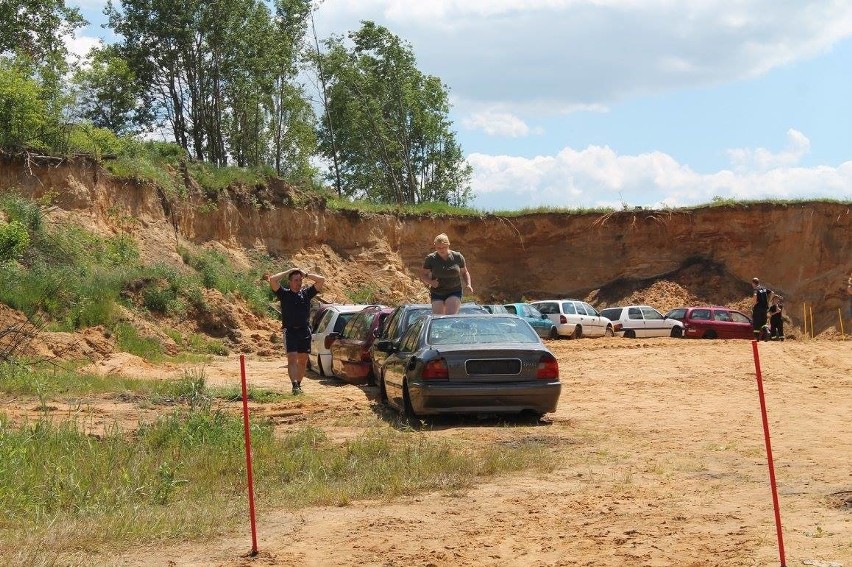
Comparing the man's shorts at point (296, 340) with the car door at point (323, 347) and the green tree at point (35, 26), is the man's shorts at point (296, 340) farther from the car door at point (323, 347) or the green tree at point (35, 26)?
the green tree at point (35, 26)

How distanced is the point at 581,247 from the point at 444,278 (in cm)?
3720

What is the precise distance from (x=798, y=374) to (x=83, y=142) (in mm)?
23445

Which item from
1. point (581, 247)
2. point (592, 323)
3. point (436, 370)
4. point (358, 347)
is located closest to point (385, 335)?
point (358, 347)

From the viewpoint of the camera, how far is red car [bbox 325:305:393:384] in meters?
17.3

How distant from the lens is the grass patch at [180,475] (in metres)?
7.02

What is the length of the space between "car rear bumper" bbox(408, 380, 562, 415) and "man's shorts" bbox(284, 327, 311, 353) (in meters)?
3.92

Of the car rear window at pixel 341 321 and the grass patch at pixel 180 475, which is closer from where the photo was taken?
the grass patch at pixel 180 475

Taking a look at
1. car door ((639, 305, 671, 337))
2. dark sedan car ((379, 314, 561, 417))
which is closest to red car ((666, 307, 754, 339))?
car door ((639, 305, 671, 337))

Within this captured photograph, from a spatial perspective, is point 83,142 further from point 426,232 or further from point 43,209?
point 426,232

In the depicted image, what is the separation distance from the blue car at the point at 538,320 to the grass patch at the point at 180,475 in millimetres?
24634

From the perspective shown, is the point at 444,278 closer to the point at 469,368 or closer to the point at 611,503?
the point at 469,368

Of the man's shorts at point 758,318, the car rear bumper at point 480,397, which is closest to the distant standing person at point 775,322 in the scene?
the man's shorts at point 758,318

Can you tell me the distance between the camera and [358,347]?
17.4 meters

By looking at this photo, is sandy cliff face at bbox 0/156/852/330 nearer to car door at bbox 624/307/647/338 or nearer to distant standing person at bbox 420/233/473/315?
car door at bbox 624/307/647/338
